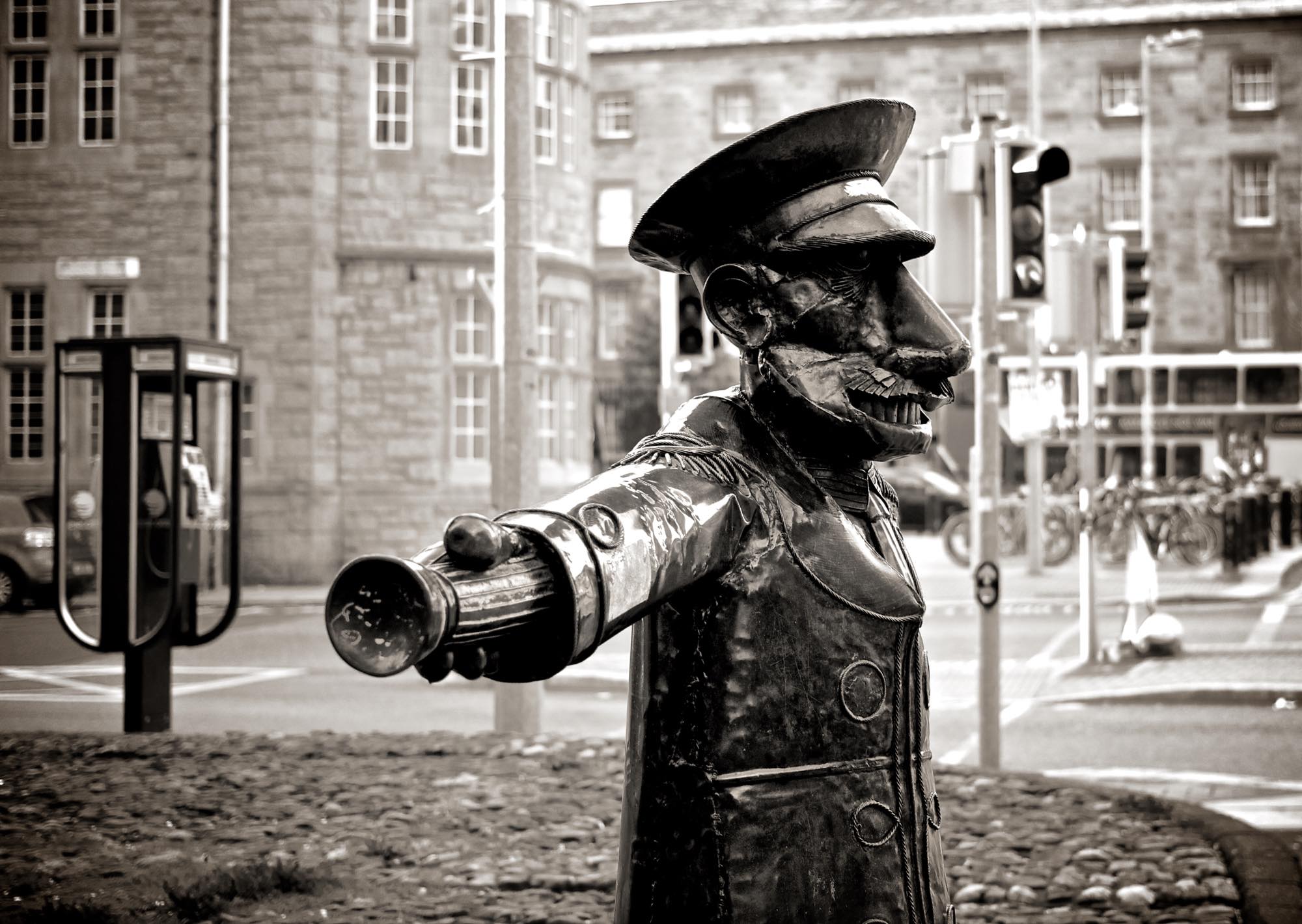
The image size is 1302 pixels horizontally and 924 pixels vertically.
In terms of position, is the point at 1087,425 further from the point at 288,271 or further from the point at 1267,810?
the point at 288,271

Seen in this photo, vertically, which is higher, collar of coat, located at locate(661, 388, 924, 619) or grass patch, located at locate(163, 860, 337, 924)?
collar of coat, located at locate(661, 388, 924, 619)

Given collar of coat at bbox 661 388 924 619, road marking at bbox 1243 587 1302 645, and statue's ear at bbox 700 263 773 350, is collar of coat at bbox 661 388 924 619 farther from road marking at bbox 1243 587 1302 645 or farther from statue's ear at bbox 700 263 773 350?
road marking at bbox 1243 587 1302 645

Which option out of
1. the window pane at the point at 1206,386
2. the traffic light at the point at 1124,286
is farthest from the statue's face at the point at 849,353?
the window pane at the point at 1206,386

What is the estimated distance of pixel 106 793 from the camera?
6.61 meters

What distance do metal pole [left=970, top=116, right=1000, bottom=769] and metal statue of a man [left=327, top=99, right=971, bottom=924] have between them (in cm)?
529

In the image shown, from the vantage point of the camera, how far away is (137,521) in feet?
29.0

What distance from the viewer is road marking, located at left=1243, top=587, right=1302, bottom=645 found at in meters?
13.8

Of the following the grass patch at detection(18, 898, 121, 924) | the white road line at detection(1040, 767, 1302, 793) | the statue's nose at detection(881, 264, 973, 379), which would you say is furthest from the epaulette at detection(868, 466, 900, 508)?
the white road line at detection(1040, 767, 1302, 793)

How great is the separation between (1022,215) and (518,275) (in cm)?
250

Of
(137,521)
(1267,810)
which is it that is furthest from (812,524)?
(137,521)

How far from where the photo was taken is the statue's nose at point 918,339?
2.33m

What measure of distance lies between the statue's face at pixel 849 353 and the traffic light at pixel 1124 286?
10.7m

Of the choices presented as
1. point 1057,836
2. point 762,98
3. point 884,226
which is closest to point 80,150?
point 1057,836

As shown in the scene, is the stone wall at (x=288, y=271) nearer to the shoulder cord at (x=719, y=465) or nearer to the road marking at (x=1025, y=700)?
the road marking at (x=1025, y=700)
